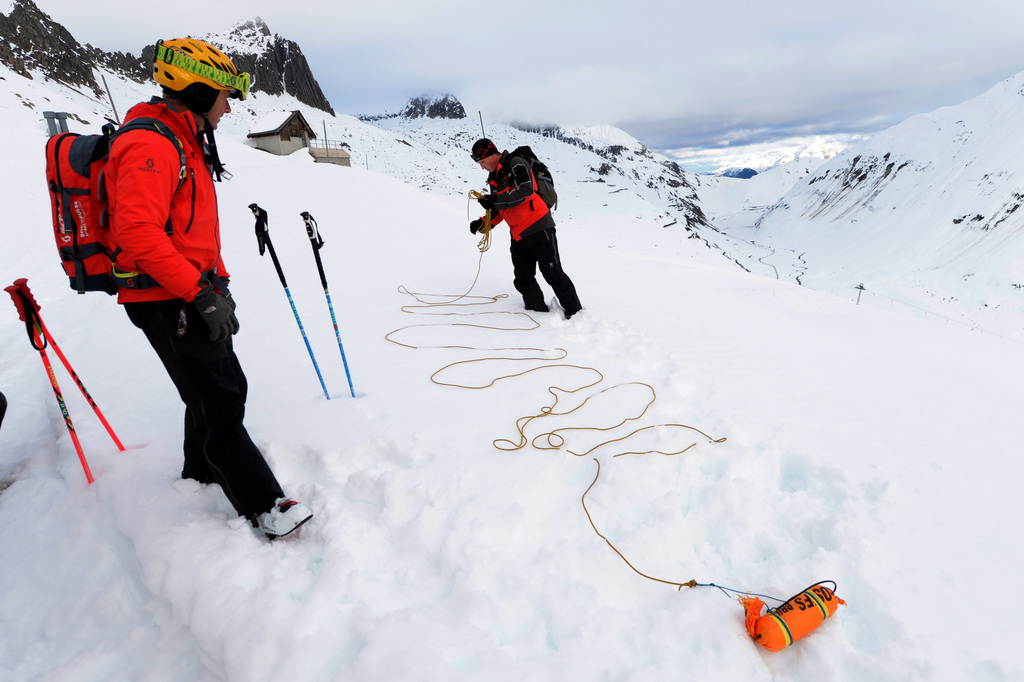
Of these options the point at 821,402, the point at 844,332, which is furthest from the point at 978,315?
the point at 821,402

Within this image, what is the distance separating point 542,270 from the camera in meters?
5.26

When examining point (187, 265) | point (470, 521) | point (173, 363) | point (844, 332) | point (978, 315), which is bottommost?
point (978, 315)

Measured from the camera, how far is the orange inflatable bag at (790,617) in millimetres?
1707

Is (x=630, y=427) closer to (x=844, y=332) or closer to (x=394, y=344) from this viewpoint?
(x=394, y=344)

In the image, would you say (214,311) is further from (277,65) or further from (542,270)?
(277,65)

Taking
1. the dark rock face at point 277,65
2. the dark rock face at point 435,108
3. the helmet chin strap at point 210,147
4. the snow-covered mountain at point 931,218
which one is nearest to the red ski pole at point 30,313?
the helmet chin strap at point 210,147

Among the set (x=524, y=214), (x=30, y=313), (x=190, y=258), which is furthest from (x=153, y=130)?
(x=524, y=214)

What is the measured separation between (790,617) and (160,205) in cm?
278

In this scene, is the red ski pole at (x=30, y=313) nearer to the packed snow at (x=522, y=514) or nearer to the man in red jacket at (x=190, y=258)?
the packed snow at (x=522, y=514)

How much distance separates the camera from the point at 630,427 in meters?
3.07

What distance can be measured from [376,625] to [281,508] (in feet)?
2.50

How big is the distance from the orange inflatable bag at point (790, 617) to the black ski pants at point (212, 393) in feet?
6.89

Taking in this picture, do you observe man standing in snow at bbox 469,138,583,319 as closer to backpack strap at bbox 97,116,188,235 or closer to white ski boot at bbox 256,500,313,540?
backpack strap at bbox 97,116,188,235

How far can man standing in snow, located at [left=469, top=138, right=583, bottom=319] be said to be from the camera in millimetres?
4895
